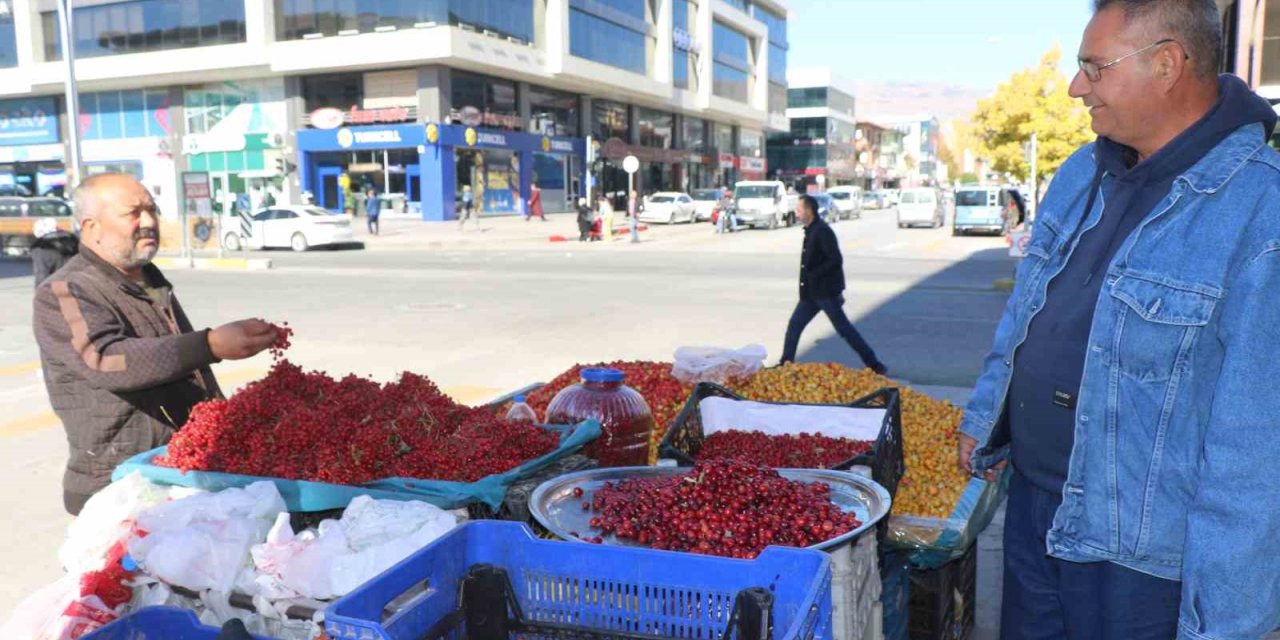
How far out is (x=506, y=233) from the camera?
36.6 m

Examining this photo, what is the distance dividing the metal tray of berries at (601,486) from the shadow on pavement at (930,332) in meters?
6.26

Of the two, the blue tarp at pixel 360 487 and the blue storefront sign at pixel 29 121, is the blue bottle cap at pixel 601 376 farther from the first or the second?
the blue storefront sign at pixel 29 121

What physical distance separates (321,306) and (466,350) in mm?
4853

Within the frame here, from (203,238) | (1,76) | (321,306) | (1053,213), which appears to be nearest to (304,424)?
(1053,213)

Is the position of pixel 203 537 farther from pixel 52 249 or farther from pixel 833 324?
pixel 833 324

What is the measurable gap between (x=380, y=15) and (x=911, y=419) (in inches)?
1573

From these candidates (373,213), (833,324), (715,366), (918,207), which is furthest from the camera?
(918,207)

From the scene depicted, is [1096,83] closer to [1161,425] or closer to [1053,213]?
[1053,213]

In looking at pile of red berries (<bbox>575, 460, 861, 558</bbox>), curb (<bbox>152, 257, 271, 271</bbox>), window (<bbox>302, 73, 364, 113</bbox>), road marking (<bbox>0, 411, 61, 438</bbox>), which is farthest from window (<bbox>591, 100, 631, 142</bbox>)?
pile of red berries (<bbox>575, 460, 861, 558</bbox>)

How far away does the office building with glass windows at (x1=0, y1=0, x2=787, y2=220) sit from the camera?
40.8m

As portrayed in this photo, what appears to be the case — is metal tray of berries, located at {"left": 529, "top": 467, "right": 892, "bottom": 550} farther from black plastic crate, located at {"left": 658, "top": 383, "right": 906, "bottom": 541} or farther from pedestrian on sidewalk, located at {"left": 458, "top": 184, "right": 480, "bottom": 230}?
pedestrian on sidewalk, located at {"left": 458, "top": 184, "right": 480, "bottom": 230}

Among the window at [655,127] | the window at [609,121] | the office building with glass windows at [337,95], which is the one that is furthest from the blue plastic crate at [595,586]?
the window at [655,127]

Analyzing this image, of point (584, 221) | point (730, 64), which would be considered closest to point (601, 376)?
point (584, 221)

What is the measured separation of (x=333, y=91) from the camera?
4297cm
